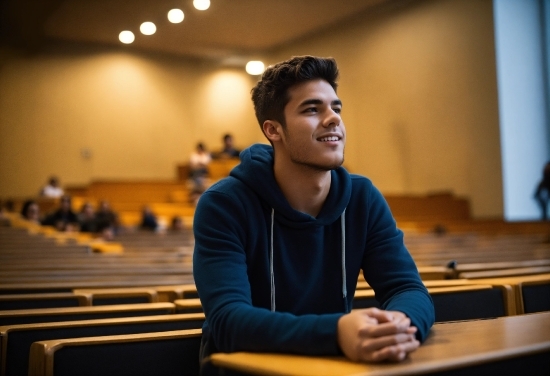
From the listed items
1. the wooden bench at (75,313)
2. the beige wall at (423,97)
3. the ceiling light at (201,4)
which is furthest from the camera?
the beige wall at (423,97)

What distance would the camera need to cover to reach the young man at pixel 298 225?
1.50 m

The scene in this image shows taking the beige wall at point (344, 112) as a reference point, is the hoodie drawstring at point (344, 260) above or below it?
below

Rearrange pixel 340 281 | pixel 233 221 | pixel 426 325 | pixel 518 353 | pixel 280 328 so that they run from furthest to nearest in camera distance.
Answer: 1. pixel 340 281
2. pixel 233 221
3. pixel 426 325
4. pixel 280 328
5. pixel 518 353

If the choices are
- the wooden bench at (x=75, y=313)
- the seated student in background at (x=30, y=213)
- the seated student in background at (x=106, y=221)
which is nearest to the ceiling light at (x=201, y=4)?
the seated student in background at (x=106, y=221)

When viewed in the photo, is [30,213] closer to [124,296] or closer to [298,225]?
[124,296]

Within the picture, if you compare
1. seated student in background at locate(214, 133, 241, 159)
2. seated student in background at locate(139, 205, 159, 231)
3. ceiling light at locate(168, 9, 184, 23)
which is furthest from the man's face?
seated student in background at locate(214, 133, 241, 159)

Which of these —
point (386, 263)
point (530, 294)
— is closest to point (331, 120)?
point (386, 263)

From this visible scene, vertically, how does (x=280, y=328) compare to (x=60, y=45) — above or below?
below

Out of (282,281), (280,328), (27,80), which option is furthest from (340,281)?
(27,80)

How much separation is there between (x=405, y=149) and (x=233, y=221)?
390 inches

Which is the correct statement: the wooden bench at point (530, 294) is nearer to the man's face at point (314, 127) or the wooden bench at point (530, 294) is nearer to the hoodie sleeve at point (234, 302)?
the man's face at point (314, 127)

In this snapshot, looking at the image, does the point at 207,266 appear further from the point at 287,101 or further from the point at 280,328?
the point at 287,101

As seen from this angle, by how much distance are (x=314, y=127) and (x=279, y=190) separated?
18 cm

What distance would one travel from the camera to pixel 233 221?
5.05 feet
